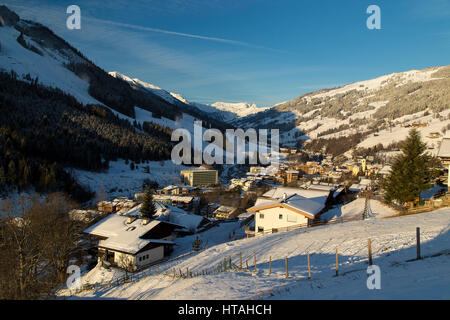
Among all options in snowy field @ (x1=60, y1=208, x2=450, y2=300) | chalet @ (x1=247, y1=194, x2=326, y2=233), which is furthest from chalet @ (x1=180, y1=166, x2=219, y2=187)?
snowy field @ (x1=60, y1=208, x2=450, y2=300)

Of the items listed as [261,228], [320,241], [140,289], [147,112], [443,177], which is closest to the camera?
[140,289]

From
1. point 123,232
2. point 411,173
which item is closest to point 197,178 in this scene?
point 123,232

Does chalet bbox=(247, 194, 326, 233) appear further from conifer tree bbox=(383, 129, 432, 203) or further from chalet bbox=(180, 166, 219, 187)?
chalet bbox=(180, 166, 219, 187)

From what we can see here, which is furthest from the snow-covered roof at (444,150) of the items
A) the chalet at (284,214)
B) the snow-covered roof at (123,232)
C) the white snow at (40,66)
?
the white snow at (40,66)

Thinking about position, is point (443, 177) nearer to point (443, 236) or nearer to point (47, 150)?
point (443, 236)

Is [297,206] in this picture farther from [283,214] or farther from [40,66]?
[40,66]

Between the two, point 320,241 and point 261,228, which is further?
point 261,228
